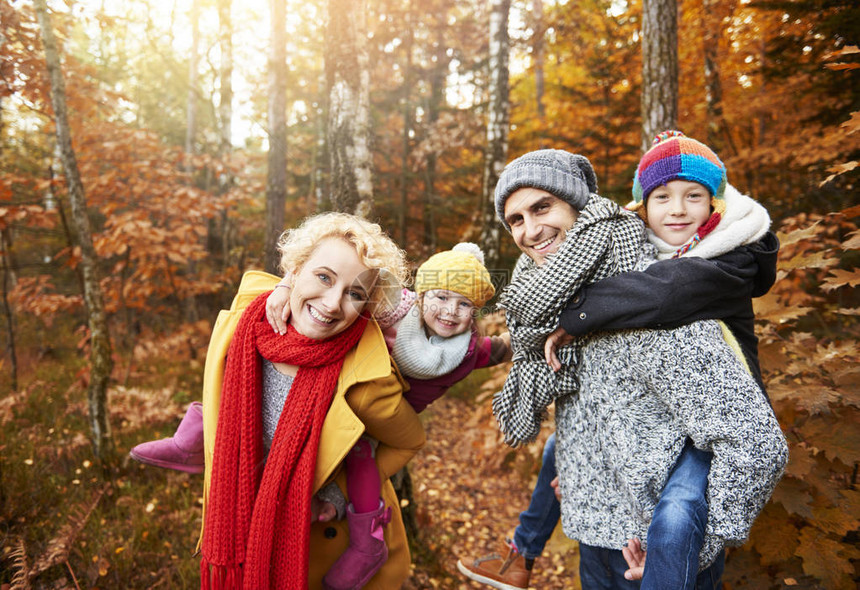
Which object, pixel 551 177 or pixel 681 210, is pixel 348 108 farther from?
pixel 681 210

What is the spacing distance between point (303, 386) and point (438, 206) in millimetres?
8261

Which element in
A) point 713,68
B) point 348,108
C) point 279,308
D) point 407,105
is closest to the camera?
point 279,308

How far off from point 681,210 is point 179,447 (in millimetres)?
2335

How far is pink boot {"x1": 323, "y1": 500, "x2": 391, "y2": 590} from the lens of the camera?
1.83 metres

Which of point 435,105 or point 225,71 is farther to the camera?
point 435,105

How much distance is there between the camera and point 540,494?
2.42 m

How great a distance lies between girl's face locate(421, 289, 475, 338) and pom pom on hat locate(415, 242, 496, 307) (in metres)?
0.03

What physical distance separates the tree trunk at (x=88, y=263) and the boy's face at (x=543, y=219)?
3756 millimetres

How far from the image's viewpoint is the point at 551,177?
1.73 meters

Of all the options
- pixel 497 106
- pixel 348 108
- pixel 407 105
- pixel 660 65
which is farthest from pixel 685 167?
pixel 407 105

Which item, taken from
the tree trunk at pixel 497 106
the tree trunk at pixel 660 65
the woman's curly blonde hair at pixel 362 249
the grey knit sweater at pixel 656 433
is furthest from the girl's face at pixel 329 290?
the tree trunk at pixel 497 106

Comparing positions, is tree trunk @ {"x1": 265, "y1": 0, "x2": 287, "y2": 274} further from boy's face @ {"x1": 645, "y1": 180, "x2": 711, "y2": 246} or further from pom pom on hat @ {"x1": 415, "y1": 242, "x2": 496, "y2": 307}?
boy's face @ {"x1": 645, "y1": 180, "x2": 711, "y2": 246}

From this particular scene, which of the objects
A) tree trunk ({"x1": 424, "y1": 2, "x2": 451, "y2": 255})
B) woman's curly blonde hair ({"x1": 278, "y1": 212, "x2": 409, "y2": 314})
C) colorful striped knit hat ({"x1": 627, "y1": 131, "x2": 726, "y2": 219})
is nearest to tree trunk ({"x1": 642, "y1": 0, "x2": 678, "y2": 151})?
colorful striped knit hat ({"x1": 627, "y1": 131, "x2": 726, "y2": 219})

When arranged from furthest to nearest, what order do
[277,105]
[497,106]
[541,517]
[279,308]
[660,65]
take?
[277,105], [497,106], [660,65], [541,517], [279,308]
